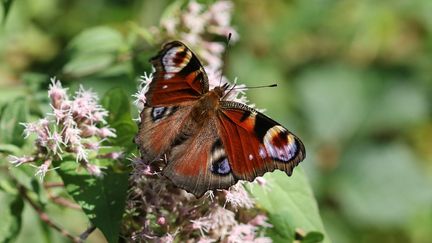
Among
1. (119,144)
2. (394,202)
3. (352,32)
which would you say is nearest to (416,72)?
(352,32)

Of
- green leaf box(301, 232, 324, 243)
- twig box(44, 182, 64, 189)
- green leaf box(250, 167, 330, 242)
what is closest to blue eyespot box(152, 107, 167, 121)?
green leaf box(250, 167, 330, 242)

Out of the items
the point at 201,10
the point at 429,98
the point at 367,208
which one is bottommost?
the point at 367,208

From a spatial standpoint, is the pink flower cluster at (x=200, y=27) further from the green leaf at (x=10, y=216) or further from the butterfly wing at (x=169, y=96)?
the green leaf at (x=10, y=216)

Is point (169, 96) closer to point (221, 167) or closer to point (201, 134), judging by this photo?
point (201, 134)

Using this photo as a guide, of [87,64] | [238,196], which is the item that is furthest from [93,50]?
[238,196]

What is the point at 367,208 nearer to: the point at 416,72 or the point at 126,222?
the point at 416,72

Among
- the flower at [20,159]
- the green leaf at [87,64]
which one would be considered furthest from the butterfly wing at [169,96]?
the green leaf at [87,64]
